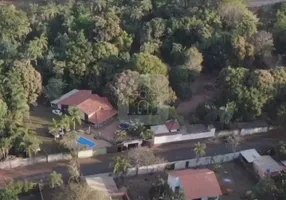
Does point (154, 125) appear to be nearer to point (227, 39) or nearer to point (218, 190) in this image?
point (218, 190)

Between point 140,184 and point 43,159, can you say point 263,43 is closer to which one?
point 140,184

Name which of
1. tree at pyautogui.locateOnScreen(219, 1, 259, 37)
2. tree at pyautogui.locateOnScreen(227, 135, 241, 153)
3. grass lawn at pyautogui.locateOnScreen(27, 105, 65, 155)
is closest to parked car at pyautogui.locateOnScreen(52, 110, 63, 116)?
grass lawn at pyautogui.locateOnScreen(27, 105, 65, 155)

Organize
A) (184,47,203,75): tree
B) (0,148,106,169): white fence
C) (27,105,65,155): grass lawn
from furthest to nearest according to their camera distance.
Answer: (184,47,203,75): tree
(27,105,65,155): grass lawn
(0,148,106,169): white fence

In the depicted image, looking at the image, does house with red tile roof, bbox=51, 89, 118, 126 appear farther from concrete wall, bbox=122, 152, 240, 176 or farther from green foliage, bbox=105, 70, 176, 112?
concrete wall, bbox=122, 152, 240, 176

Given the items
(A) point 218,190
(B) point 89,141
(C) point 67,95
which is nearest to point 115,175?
(B) point 89,141

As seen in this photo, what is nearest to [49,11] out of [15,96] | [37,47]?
[37,47]
